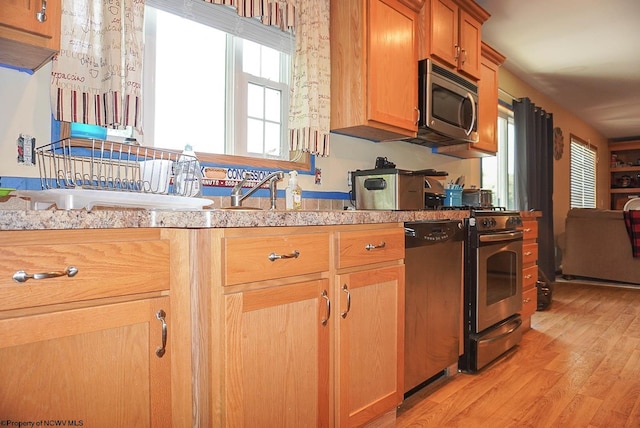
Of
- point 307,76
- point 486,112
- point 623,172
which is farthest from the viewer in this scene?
point 623,172

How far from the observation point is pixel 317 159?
7.86 ft

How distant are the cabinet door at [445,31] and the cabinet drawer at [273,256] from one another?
1783 millimetres

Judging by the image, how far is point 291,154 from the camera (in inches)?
Result: 92.6

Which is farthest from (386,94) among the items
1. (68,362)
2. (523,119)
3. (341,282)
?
(523,119)

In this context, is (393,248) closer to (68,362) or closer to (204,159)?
(204,159)

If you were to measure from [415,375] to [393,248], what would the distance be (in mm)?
675

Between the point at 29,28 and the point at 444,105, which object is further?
the point at 444,105

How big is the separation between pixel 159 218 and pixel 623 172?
10.9m

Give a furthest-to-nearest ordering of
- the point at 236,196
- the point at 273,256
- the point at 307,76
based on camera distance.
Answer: the point at 307,76
the point at 236,196
the point at 273,256

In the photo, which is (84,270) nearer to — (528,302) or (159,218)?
(159,218)

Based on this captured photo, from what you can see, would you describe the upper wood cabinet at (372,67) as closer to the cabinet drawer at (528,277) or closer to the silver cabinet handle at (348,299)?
the silver cabinet handle at (348,299)

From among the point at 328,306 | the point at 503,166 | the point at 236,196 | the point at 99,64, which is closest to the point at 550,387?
the point at 328,306

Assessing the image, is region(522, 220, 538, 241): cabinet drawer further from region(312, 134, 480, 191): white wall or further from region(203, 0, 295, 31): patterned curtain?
region(203, 0, 295, 31): patterned curtain

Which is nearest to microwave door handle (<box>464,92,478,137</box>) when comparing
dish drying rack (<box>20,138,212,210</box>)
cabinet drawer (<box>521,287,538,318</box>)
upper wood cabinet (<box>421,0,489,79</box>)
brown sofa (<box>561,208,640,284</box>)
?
upper wood cabinet (<box>421,0,489,79</box>)
